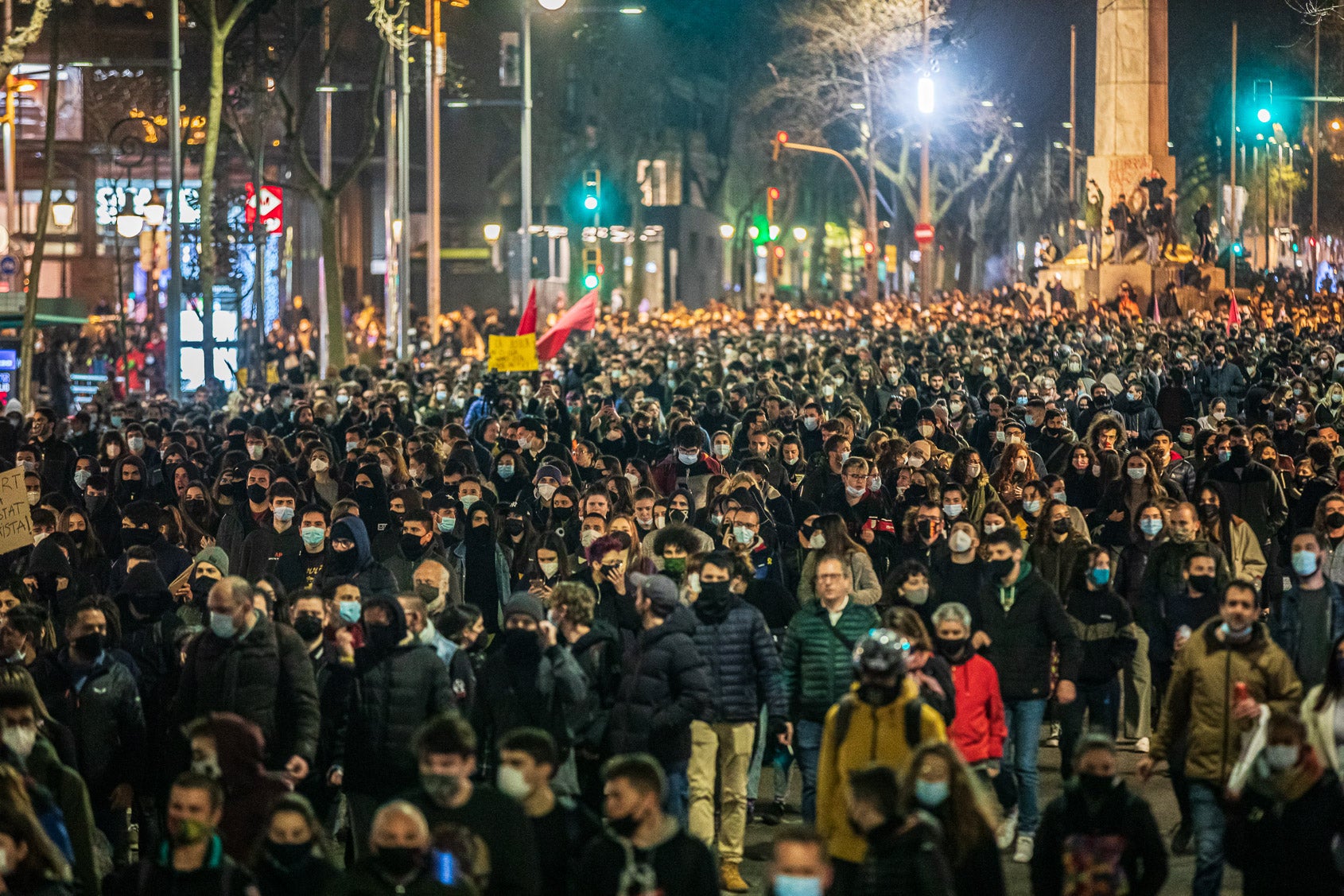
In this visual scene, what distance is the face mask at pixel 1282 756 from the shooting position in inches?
303

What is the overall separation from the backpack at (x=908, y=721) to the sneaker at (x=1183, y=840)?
8.75 feet

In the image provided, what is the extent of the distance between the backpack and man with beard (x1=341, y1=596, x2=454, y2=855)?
6.32 ft

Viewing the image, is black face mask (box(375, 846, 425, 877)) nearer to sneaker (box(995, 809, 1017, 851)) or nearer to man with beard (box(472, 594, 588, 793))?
man with beard (box(472, 594, 588, 793))

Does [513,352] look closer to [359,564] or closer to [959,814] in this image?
[359,564]

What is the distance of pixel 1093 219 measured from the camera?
48.0m

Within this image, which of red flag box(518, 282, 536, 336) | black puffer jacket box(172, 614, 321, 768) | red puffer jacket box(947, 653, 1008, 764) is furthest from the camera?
red flag box(518, 282, 536, 336)

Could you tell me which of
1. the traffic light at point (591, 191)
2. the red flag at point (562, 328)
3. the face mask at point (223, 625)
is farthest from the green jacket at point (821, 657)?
the traffic light at point (591, 191)

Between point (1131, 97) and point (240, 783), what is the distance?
43.1 metres

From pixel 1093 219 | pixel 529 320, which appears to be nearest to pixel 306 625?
pixel 529 320

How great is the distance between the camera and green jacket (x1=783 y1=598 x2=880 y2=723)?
10445mm

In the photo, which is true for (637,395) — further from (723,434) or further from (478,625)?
(478,625)

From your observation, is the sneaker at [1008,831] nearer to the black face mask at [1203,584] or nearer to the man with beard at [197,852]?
the black face mask at [1203,584]

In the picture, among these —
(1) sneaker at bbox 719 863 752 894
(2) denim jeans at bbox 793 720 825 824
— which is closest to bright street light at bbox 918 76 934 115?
(2) denim jeans at bbox 793 720 825 824

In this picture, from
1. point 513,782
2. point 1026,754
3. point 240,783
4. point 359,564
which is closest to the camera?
point 513,782
